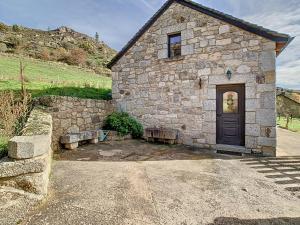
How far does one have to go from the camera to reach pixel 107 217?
241 cm

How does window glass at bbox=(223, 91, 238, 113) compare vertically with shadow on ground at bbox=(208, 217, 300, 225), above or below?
above

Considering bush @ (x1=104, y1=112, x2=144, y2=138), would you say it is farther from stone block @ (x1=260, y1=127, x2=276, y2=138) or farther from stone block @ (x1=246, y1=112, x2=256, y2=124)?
stone block @ (x1=260, y1=127, x2=276, y2=138)

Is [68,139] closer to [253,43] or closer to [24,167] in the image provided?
[24,167]

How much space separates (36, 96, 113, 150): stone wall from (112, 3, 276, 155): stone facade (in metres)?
1.40

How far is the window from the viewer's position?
7.15m

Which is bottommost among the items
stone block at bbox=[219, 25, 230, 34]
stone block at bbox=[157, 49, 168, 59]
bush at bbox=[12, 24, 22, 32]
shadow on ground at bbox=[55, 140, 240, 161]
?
shadow on ground at bbox=[55, 140, 240, 161]

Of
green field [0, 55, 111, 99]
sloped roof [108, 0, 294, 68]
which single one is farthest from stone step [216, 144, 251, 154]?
green field [0, 55, 111, 99]

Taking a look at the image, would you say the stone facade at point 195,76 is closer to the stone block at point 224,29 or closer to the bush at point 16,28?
the stone block at point 224,29

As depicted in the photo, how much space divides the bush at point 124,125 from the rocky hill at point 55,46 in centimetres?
1445

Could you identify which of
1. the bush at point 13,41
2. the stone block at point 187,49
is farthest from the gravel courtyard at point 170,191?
the bush at point 13,41

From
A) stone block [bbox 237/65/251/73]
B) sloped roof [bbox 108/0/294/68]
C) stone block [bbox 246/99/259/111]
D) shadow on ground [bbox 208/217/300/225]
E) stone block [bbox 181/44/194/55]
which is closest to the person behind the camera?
shadow on ground [bbox 208/217/300/225]

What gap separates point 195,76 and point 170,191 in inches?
175

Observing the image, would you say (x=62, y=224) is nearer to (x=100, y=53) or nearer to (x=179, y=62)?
(x=179, y=62)

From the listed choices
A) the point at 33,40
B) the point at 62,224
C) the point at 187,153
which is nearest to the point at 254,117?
the point at 187,153
